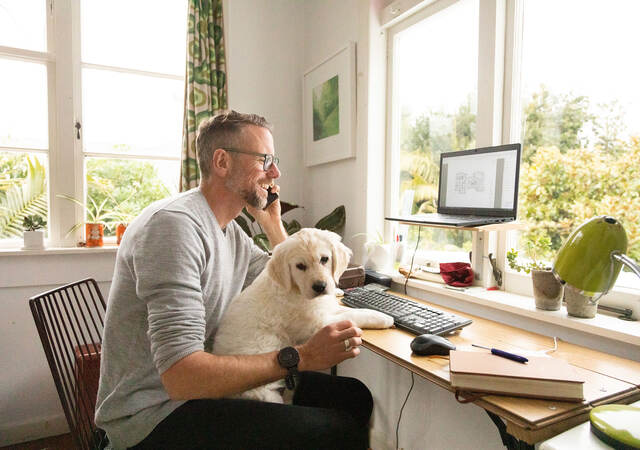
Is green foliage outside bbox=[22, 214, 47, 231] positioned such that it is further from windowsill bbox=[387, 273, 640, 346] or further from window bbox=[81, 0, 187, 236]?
windowsill bbox=[387, 273, 640, 346]

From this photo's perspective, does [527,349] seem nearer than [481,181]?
Yes

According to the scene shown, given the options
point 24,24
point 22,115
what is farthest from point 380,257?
point 24,24

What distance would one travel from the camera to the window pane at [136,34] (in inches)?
103

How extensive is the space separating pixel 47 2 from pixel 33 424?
2.60 m

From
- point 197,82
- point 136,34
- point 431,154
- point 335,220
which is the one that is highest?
point 136,34

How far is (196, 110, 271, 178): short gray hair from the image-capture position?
1352 mm

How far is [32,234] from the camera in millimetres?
2305

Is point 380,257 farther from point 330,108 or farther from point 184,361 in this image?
point 184,361

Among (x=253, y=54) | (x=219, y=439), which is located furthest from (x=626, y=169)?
(x=253, y=54)

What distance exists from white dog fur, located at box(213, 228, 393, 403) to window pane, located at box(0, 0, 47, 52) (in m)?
2.32

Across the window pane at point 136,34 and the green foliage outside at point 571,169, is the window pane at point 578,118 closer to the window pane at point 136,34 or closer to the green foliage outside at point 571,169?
the green foliage outside at point 571,169

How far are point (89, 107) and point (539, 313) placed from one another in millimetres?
2843

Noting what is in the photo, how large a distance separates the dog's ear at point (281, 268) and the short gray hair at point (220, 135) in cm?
36

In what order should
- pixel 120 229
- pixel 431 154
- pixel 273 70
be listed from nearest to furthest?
pixel 431 154 < pixel 120 229 < pixel 273 70
